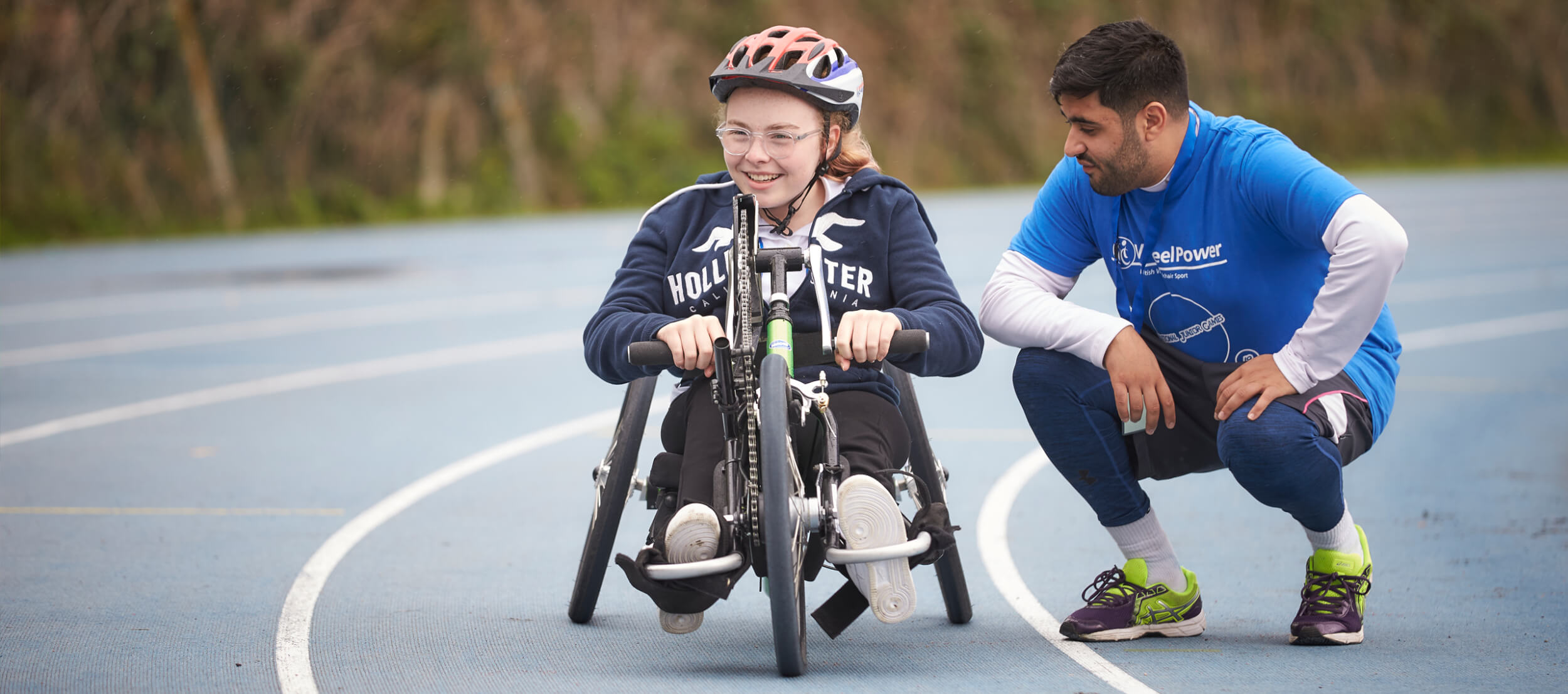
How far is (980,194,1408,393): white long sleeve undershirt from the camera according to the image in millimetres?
3682

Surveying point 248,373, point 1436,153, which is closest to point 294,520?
point 248,373

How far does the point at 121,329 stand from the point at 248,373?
2.93 m

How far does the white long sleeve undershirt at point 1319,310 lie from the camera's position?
3.68 meters

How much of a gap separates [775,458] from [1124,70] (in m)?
1.32

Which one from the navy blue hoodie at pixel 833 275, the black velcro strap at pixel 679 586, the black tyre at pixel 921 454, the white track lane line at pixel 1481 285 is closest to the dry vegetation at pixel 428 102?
the white track lane line at pixel 1481 285

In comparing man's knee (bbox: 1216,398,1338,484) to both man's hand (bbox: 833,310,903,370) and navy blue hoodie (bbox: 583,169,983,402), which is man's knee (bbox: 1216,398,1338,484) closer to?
navy blue hoodie (bbox: 583,169,983,402)

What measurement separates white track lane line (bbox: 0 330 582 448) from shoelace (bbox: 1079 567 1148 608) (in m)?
5.58

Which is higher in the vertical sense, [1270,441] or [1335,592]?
[1270,441]

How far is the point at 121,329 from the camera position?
12453 millimetres

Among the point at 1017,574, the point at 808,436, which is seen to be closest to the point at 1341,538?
the point at 1017,574

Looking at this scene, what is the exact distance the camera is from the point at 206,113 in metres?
23.3

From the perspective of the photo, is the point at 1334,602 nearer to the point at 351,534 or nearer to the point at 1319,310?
the point at 1319,310

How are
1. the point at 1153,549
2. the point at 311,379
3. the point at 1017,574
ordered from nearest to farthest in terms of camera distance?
1. the point at 1153,549
2. the point at 1017,574
3. the point at 311,379

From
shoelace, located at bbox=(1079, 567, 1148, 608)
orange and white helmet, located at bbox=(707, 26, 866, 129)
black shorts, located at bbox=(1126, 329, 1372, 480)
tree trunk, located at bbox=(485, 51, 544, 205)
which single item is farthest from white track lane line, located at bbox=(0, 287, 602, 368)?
tree trunk, located at bbox=(485, 51, 544, 205)
